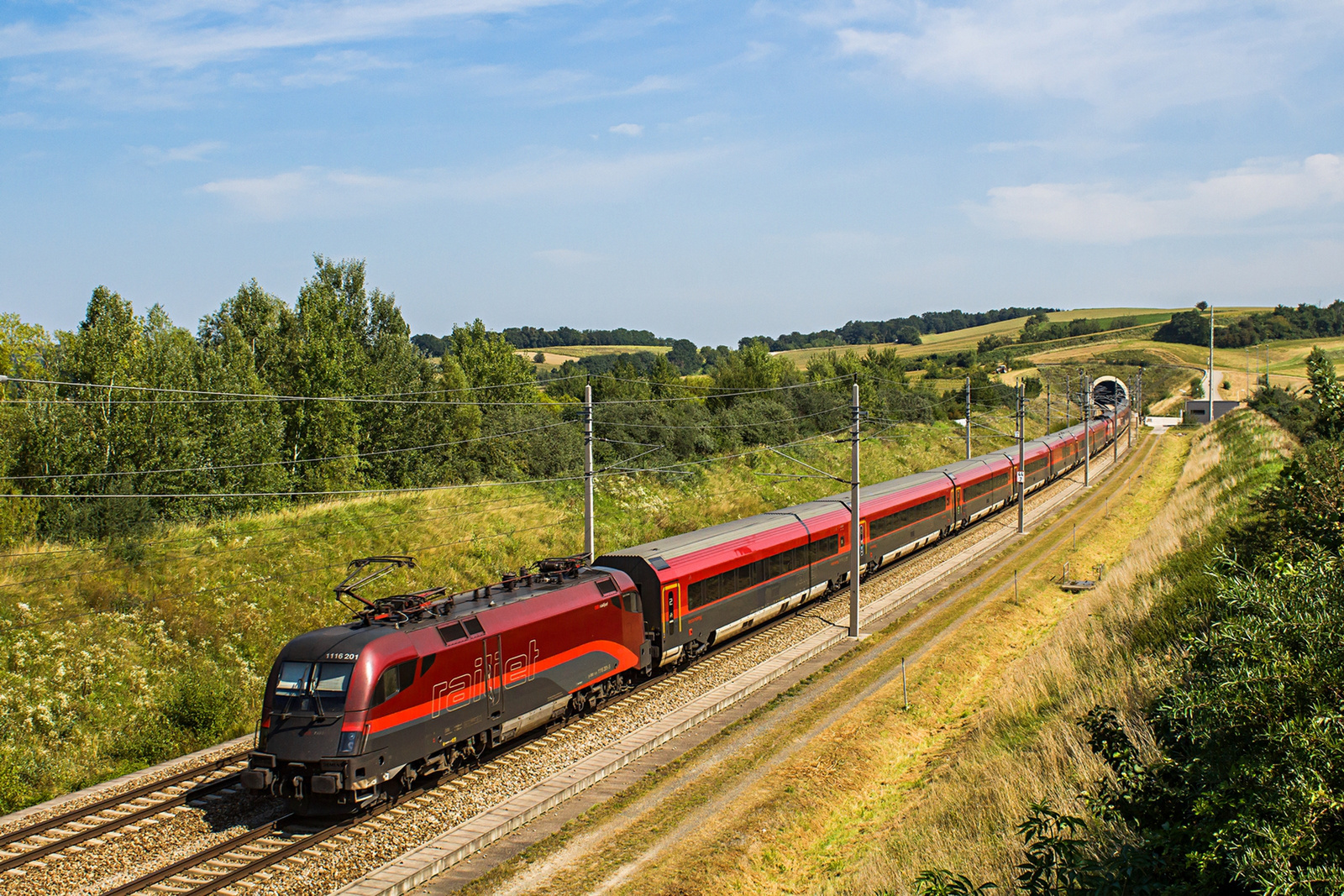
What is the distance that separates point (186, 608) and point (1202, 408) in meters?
125

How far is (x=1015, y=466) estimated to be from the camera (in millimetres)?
51344

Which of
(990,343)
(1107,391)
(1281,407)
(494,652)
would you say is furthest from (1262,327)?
(494,652)

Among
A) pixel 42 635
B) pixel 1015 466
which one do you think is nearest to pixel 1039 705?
pixel 42 635

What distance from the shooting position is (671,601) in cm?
2203

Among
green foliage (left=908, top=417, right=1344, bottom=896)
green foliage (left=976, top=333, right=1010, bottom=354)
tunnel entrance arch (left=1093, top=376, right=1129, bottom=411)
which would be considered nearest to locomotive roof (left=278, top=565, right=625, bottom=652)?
green foliage (left=908, top=417, right=1344, bottom=896)

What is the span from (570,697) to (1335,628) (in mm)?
14712

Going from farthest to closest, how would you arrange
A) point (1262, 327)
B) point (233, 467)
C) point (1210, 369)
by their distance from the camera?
point (1262, 327) < point (1210, 369) < point (233, 467)

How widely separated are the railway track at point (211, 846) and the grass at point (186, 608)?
6.81 feet

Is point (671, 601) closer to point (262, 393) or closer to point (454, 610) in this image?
point (454, 610)

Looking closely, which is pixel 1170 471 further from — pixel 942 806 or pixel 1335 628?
pixel 1335 628

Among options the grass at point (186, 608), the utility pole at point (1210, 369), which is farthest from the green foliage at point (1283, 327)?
the grass at point (186, 608)

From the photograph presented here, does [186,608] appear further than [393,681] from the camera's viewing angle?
Yes

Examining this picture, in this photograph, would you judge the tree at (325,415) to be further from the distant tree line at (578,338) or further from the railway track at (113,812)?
the distant tree line at (578,338)

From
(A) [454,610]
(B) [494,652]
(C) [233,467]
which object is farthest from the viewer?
(C) [233,467]
